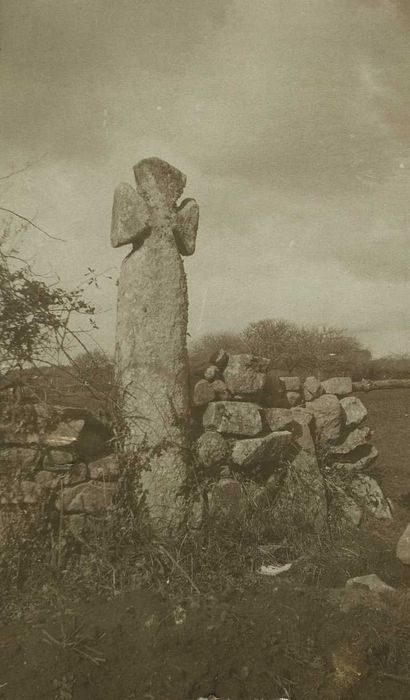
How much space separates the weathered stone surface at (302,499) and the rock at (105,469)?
1509 millimetres

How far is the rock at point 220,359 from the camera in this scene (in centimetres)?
499

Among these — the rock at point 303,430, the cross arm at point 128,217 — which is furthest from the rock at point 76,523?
the cross arm at point 128,217

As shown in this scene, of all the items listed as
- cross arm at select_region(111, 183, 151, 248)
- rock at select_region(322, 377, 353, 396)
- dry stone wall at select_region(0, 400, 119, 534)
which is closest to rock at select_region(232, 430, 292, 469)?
dry stone wall at select_region(0, 400, 119, 534)

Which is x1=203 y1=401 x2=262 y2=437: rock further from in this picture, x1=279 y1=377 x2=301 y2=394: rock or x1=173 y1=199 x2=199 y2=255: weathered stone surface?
x1=173 y1=199 x2=199 y2=255: weathered stone surface

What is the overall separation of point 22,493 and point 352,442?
142 inches

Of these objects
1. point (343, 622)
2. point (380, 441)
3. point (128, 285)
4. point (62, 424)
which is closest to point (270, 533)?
point (343, 622)

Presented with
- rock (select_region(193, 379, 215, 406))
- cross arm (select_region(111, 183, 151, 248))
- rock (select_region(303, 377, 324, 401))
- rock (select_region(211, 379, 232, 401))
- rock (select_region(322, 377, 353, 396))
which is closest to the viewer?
cross arm (select_region(111, 183, 151, 248))

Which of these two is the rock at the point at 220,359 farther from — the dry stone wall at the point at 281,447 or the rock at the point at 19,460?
the rock at the point at 19,460

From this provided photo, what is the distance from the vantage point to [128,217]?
432cm

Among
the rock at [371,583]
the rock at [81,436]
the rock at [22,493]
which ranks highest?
the rock at [81,436]

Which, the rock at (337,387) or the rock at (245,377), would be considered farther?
the rock at (337,387)

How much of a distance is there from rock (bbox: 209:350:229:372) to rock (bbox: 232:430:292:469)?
846 millimetres

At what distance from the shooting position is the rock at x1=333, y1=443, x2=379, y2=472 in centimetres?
546

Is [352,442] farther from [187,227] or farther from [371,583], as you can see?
[187,227]
